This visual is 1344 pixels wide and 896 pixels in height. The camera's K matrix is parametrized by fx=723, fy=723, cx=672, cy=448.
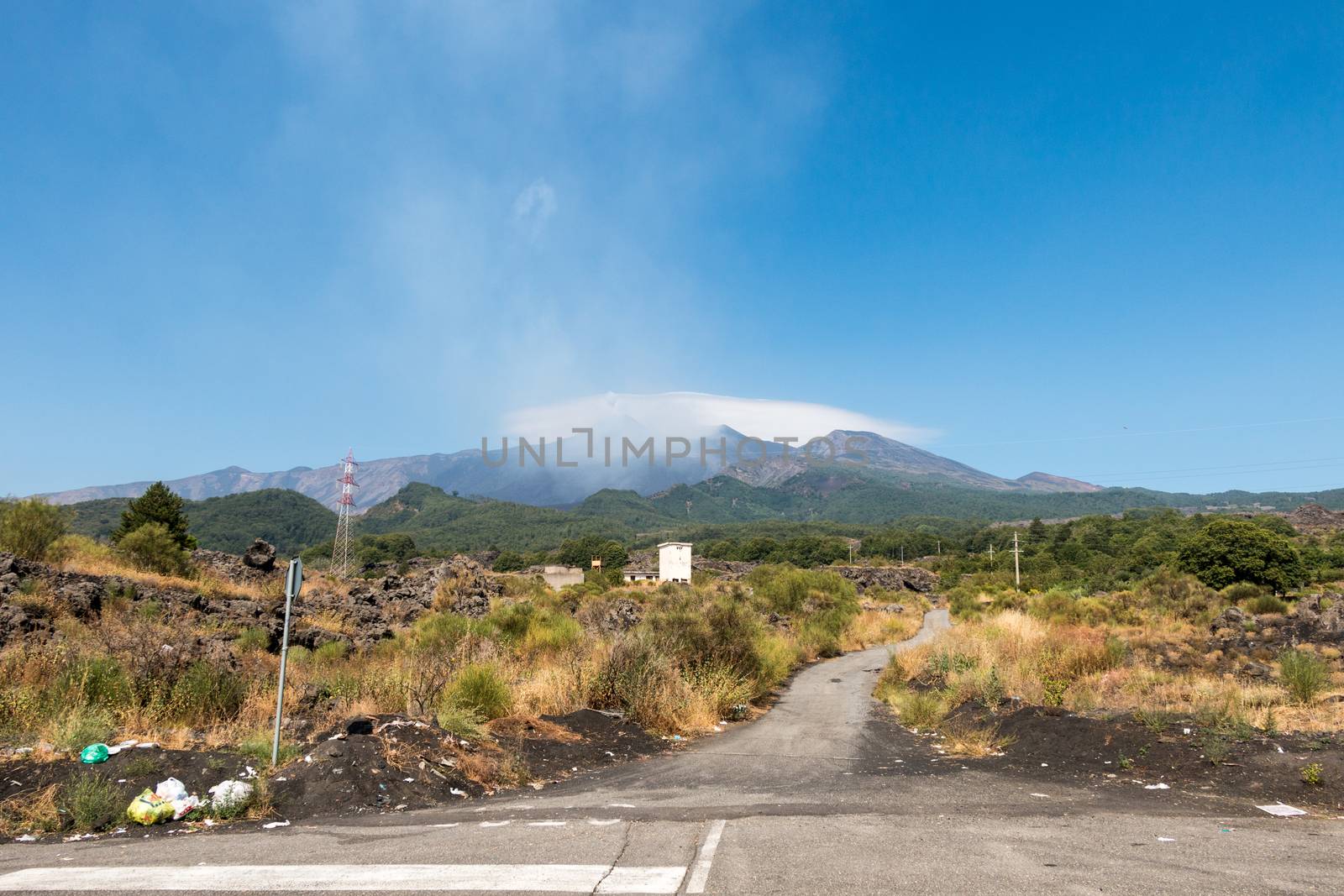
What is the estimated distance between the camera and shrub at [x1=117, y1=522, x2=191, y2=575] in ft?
90.4

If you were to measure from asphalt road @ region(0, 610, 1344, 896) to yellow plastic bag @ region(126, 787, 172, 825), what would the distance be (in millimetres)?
575

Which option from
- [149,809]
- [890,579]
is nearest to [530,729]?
[149,809]

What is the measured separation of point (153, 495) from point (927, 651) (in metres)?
38.0

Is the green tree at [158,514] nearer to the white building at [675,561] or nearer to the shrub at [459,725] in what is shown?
the shrub at [459,725]

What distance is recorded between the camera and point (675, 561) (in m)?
79.5

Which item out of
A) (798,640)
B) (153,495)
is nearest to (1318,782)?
(798,640)

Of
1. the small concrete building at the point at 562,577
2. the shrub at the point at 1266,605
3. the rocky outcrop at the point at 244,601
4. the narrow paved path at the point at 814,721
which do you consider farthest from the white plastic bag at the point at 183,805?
the small concrete building at the point at 562,577

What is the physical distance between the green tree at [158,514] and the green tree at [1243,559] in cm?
5992

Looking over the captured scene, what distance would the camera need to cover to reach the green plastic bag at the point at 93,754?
7.43 meters

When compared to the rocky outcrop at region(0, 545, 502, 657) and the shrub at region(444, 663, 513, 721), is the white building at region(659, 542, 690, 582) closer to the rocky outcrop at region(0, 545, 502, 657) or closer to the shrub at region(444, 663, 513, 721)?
the rocky outcrop at region(0, 545, 502, 657)

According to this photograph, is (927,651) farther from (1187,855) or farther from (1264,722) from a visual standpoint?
(1187,855)

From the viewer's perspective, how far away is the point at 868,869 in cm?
521

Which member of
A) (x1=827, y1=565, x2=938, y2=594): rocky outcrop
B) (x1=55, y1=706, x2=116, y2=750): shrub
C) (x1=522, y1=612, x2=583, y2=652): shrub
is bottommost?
(x1=827, y1=565, x2=938, y2=594): rocky outcrop

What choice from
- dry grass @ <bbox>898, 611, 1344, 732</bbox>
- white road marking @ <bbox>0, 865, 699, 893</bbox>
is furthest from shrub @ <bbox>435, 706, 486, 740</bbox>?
dry grass @ <bbox>898, 611, 1344, 732</bbox>
